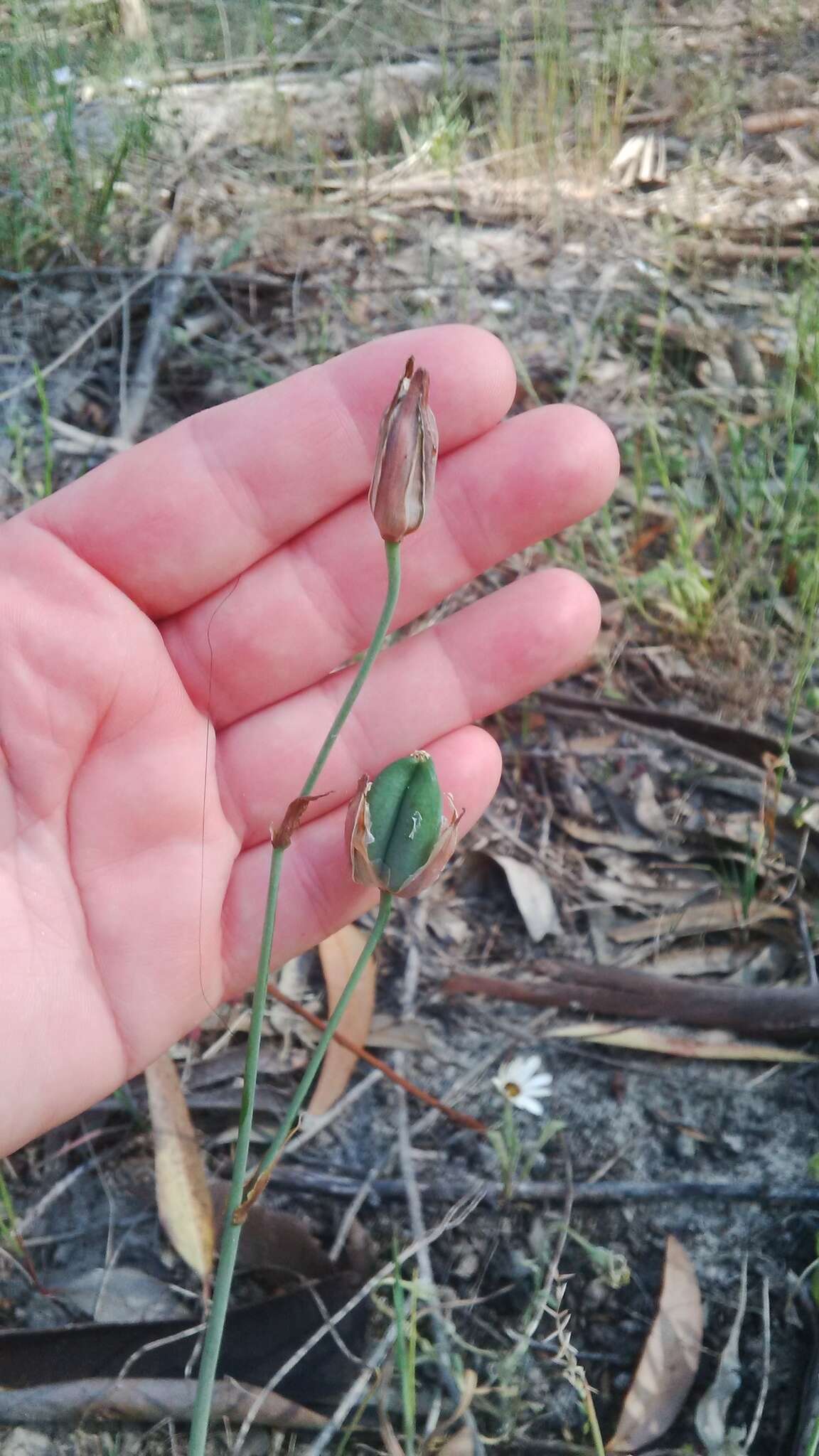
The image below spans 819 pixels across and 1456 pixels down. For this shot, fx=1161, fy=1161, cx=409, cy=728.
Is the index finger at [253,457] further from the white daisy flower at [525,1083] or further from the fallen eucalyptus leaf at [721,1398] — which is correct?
the fallen eucalyptus leaf at [721,1398]

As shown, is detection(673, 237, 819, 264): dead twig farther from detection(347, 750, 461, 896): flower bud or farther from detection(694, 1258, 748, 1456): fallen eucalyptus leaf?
detection(694, 1258, 748, 1456): fallen eucalyptus leaf

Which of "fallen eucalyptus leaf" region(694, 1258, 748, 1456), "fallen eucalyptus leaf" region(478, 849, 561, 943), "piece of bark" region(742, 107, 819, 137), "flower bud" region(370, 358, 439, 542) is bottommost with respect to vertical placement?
"fallen eucalyptus leaf" region(694, 1258, 748, 1456)

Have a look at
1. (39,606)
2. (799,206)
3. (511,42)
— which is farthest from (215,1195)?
(511,42)

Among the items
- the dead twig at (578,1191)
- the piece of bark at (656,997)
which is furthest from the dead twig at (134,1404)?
the piece of bark at (656,997)

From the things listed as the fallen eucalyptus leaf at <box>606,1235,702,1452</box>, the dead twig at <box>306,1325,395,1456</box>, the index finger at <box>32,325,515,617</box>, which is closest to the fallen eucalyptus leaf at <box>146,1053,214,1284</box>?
the dead twig at <box>306,1325,395,1456</box>

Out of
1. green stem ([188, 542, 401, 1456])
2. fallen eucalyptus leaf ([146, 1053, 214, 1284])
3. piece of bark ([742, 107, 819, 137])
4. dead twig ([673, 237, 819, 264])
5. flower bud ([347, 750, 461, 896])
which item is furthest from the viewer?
piece of bark ([742, 107, 819, 137])

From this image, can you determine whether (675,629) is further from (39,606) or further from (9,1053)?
(9,1053)
